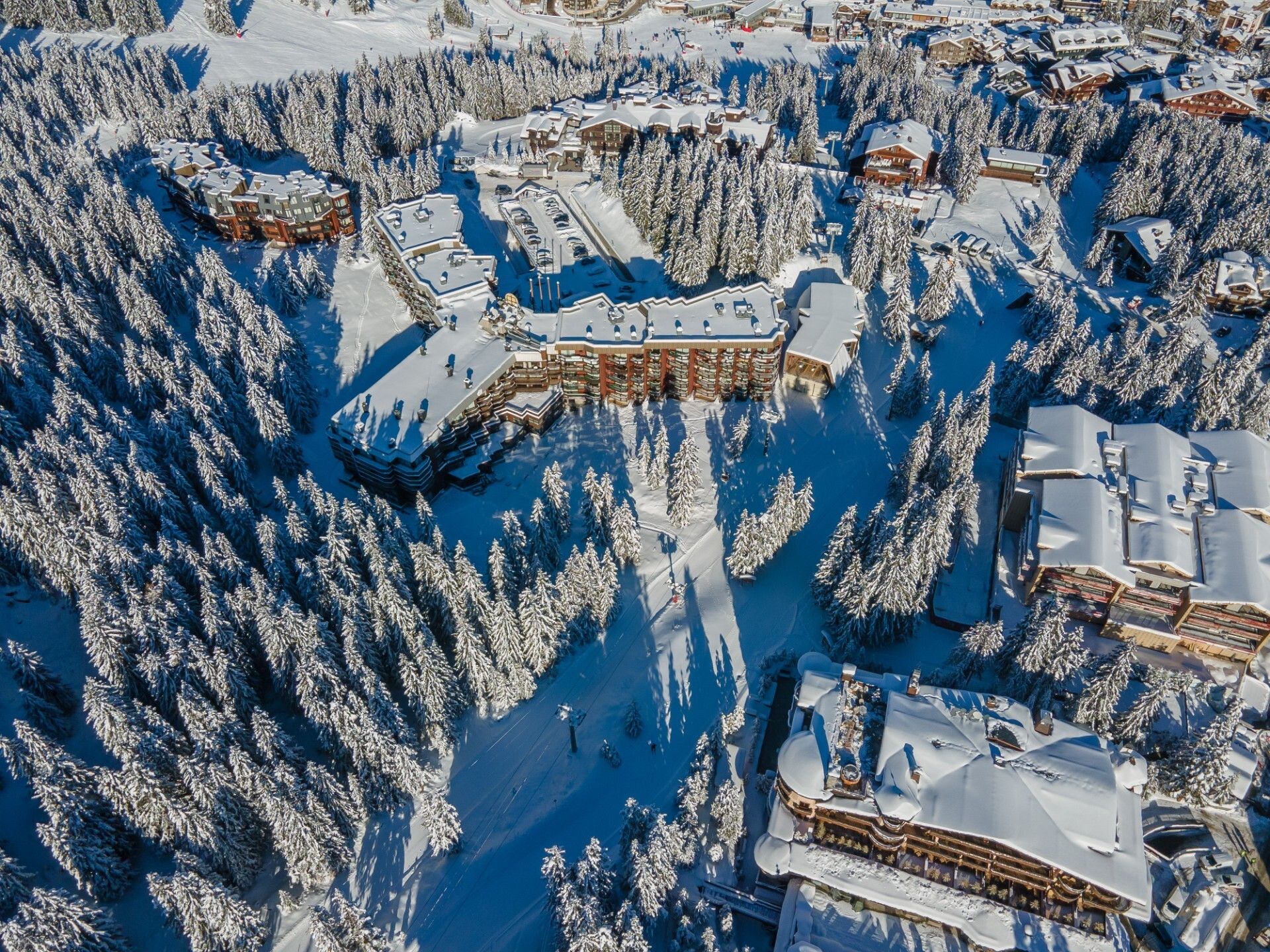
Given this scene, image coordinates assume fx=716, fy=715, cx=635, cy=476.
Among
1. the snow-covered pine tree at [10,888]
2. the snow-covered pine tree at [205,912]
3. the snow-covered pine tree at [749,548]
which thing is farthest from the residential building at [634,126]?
the snow-covered pine tree at [10,888]

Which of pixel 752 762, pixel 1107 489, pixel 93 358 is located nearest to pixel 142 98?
pixel 93 358

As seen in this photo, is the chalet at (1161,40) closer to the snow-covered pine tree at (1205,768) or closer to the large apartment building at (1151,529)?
the large apartment building at (1151,529)

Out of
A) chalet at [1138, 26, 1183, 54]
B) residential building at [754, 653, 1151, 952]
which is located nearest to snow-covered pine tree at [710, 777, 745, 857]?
residential building at [754, 653, 1151, 952]

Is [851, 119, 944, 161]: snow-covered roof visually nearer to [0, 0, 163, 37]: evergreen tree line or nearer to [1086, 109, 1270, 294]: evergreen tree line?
[1086, 109, 1270, 294]: evergreen tree line

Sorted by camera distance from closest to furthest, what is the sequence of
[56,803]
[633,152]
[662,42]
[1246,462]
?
1. [56,803]
2. [1246,462]
3. [633,152]
4. [662,42]

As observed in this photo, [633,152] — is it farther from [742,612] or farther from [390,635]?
[390,635]
